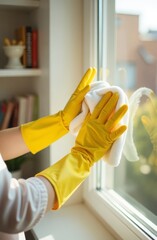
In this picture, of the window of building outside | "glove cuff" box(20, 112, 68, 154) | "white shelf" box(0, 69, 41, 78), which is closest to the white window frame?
the window of building outside

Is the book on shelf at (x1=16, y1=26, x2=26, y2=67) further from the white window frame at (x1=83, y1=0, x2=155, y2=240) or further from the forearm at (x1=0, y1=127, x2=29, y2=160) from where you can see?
the forearm at (x1=0, y1=127, x2=29, y2=160)

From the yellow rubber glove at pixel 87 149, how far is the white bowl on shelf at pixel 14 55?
63 cm

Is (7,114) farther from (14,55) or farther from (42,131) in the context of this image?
(42,131)

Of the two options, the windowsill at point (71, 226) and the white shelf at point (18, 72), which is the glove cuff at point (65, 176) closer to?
the windowsill at point (71, 226)

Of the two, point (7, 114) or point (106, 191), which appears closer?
point (106, 191)

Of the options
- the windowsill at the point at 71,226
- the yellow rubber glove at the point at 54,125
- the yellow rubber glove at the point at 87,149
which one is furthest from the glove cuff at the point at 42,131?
the windowsill at the point at 71,226

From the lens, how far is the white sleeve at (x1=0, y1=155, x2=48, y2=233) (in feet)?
2.12

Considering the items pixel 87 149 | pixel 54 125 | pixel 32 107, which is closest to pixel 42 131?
pixel 54 125

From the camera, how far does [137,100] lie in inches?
38.3

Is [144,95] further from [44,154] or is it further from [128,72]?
[44,154]

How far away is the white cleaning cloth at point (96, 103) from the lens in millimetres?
751

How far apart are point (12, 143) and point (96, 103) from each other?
27 cm

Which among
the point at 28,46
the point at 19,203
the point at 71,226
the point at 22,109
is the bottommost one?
the point at 71,226

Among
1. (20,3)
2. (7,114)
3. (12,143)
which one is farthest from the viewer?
(7,114)
